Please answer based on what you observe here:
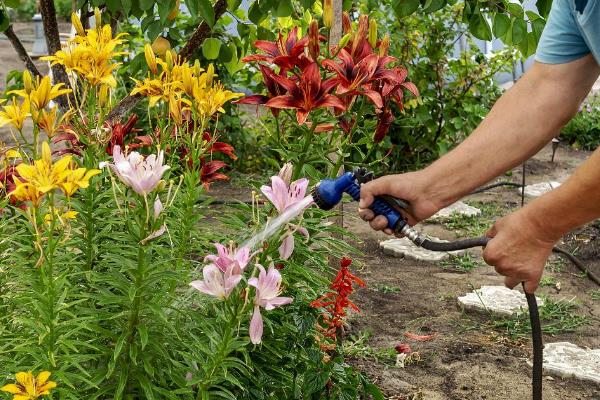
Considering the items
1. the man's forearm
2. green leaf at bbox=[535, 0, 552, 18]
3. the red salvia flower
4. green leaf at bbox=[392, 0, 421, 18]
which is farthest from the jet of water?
green leaf at bbox=[535, 0, 552, 18]

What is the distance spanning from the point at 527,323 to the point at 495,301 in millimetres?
215

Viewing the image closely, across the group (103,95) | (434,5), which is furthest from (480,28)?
(103,95)

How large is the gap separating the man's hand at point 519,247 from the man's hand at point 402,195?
0.74ft

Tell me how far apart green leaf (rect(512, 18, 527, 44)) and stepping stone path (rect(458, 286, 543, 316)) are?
1132mm

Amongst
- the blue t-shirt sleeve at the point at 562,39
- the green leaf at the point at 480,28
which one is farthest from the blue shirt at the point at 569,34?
the green leaf at the point at 480,28

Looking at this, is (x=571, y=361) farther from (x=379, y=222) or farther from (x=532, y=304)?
(x=379, y=222)

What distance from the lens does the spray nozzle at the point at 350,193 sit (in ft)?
6.93

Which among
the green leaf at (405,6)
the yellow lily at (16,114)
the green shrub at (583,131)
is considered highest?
the yellow lily at (16,114)

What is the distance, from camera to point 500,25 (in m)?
3.42

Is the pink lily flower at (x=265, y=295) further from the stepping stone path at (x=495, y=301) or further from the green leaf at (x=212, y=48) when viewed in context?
the stepping stone path at (x=495, y=301)

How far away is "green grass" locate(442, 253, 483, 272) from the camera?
4.62 metres

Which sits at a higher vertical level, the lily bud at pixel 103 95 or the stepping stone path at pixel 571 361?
the lily bud at pixel 103 95

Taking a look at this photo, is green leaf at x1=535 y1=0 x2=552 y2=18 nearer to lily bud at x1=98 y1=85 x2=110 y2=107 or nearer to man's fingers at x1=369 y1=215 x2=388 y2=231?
man's fingers at x1=369 y1=215 x2=388 y2=231

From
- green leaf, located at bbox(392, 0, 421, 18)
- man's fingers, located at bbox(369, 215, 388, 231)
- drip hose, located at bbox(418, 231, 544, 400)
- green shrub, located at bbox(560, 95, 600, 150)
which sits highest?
green leaf, located at bbox(392, 0, 421, 18)
